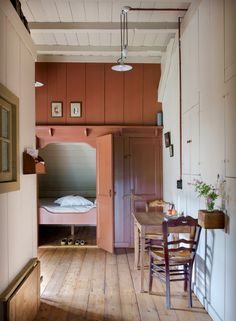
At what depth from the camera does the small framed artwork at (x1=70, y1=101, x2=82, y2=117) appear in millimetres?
5824

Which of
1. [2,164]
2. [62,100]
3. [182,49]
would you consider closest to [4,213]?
[2,164]

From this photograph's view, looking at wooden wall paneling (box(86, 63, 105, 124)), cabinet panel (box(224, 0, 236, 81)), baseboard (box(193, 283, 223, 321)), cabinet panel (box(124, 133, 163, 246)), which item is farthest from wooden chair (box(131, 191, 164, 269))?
cabinet panel (box(224, 0, 236, 81))

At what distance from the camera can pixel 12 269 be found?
2.58m

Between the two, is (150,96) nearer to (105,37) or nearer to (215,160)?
(105,37)

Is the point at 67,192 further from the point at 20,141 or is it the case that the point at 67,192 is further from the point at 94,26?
the point at 20,141

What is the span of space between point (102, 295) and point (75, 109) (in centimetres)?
325

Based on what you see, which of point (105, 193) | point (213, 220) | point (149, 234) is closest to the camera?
point (213, 220)

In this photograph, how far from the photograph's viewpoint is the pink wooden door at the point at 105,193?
17.5ft

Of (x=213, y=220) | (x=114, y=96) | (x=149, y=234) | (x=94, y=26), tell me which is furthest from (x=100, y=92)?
(x=213, y=220)

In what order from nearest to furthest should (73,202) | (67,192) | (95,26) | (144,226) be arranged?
1. (144,226)
2. (95,26)
3. (73,202)
4. (67,192)

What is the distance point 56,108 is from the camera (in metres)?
5.82

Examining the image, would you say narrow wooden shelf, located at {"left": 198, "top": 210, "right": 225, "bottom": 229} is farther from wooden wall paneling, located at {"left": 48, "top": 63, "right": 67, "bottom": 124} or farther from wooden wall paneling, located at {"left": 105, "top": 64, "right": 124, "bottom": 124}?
wooden wall paneling, located at {"left": 48, "top": 63, "right": 67, "bottom": 124}

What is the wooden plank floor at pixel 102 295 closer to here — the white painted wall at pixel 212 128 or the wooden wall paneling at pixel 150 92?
the white painted wall at pixel 212 128

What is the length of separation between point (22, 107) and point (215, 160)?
1.75 m
